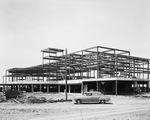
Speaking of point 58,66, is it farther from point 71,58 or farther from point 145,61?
point 145,61

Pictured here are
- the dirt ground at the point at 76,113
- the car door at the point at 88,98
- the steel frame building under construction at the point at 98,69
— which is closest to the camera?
the dirt ground at the point at 76,113

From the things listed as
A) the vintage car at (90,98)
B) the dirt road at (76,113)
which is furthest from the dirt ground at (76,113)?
the vintage car at (90,98)

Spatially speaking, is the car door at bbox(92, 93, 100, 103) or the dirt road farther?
the car door at bbox(92, 93, 100, 103)

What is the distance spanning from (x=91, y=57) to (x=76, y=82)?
8.06m

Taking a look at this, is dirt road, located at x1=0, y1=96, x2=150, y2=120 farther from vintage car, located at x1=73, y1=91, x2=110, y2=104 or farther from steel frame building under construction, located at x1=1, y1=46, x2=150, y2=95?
steel frame building under construction, located at x1=1, y1=46, x2=150, y2=95

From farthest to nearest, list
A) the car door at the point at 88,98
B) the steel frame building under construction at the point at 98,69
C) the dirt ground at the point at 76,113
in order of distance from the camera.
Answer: the steel frame building under construction at the point at 98,69 → the car door at the point at 88,98 → the dirt ground at the point at 76,113

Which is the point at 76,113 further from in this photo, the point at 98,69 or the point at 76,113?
the point at 98,69

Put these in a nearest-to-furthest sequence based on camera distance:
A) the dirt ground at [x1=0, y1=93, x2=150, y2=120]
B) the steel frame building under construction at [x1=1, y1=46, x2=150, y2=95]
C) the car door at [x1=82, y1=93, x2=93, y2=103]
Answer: the dirt ground at [x1=0, y1=93, x2=150, y2=120], the car door at [x1=82, y1=93, x2=93, y2=103], the steel frame building under construction at [x1=1, y1=46, x2=150, y2=95]

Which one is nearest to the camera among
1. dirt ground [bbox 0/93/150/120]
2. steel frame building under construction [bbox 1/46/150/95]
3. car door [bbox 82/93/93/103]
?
dirt ground [bbox 0/93/150/120]

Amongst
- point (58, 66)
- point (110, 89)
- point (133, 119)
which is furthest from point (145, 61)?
point (133, 119)

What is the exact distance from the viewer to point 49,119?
13.6 meters

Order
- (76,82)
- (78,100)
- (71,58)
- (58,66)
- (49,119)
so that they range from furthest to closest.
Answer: (58,66) < (71,58) < (76,82) < (78,100) < (49,119)

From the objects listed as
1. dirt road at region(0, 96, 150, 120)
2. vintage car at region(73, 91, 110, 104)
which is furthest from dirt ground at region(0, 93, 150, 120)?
vintage car at region(73, 91, 110, 104)

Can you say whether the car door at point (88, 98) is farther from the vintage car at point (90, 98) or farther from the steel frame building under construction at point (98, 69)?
the steel frame building under construction at point (98, 69)
